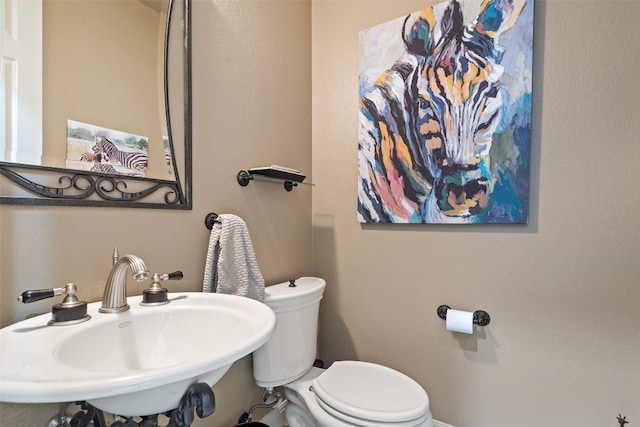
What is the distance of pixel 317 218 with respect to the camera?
178 centimetres

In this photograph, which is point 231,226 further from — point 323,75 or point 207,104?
point 323,75

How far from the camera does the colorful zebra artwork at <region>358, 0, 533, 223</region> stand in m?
1.25

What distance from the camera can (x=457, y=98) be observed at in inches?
53.9

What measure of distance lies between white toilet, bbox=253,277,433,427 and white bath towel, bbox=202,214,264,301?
0.13 metres

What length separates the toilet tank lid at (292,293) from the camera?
125 cm

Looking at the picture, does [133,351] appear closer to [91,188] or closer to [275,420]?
[91,188]

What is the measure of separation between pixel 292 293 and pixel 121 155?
2.60 ft

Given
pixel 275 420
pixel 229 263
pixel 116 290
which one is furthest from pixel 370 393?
pixel 116 290

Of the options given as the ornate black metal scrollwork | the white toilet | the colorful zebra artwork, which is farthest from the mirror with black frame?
the colorful zebra artwork

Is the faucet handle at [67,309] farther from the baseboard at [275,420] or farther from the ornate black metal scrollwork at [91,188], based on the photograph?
the baseboard at [275,420]

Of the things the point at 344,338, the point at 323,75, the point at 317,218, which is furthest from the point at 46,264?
the point at 323,75

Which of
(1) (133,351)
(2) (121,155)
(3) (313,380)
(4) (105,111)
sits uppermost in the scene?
(4) (105,111)

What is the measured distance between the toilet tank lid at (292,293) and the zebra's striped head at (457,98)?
0.65 meters

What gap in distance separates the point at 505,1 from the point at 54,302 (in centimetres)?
189
